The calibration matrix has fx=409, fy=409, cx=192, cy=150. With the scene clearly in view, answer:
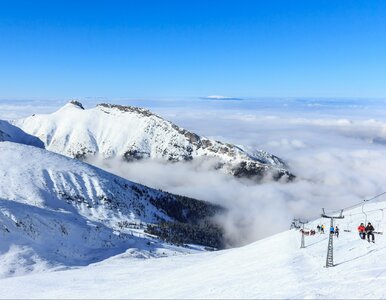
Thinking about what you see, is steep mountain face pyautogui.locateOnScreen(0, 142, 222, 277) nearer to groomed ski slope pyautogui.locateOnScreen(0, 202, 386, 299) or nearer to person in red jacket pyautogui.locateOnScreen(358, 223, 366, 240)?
groomed ski slope pyautogui.locateOnScreen(0, 202, 386, 299)

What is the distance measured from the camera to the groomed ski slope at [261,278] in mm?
25312

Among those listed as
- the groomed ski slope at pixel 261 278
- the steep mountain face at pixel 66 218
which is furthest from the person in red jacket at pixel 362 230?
the steep mountain face at pixel 66 218

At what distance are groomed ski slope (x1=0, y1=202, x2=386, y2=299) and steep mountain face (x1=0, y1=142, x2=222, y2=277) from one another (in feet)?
123

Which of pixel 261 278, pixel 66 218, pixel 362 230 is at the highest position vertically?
pixel 362 230

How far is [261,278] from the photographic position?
A: 30625 millimetres

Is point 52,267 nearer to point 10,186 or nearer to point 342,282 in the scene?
point 342,282

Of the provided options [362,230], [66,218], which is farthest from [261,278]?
[66,218]

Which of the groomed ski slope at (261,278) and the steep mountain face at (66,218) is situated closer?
the groomed ski slope at (261,278)

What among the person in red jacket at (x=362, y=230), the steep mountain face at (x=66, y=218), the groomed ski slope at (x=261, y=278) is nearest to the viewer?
the groomed ski slope at (x=261, y=278)

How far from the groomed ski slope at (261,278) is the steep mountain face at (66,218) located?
1473 inches

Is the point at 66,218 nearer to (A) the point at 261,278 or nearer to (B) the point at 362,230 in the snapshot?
(B) the point at 362,230

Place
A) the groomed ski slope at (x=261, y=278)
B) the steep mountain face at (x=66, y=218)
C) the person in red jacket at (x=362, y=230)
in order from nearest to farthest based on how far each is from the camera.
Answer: the groomed ski slope at (x=261, y=278), the person in red jacket at (x=362, y=230), the steep mountain face at (x=66, y=218)

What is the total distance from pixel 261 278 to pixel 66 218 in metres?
91.5

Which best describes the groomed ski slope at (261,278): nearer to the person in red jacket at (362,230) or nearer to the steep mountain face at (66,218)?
the person in red jacket at (362,230)
